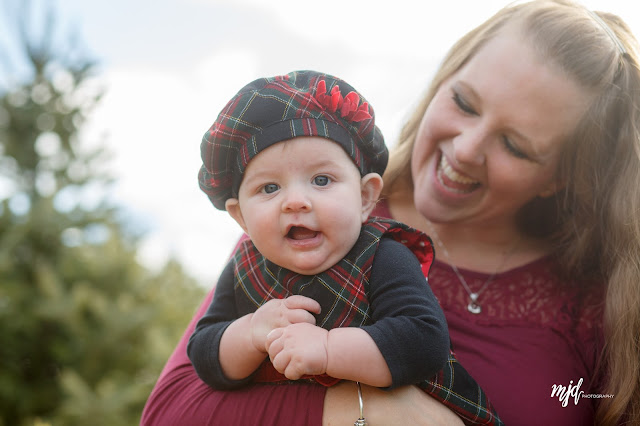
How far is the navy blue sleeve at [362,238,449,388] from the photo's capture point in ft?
4.73

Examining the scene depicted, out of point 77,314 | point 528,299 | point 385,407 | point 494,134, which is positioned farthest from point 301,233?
point 77,314

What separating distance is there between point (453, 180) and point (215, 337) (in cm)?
118

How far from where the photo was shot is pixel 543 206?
8.42 ft

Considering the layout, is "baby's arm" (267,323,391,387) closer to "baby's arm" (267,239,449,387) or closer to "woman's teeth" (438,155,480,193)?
"baby's arm" (267,239,449,387)

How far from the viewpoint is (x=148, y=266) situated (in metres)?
4.93

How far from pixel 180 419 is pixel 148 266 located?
10.9 ft

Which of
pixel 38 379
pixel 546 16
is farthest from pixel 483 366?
pixel 38 379

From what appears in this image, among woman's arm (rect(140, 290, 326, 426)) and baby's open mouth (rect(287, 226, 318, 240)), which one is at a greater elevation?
baby's open mouth (rect(287, 226, 318, 240))

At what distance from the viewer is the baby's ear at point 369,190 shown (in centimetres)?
168

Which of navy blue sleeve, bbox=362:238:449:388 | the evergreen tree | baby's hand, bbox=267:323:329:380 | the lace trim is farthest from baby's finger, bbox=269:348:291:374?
the evergreen tree

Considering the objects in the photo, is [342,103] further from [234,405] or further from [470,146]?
[234,405]

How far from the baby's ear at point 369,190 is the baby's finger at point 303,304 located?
0.99 feet

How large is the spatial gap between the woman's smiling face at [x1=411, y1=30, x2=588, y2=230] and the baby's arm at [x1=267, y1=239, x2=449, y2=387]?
0.90m

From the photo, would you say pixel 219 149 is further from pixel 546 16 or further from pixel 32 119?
pixel 32 119
